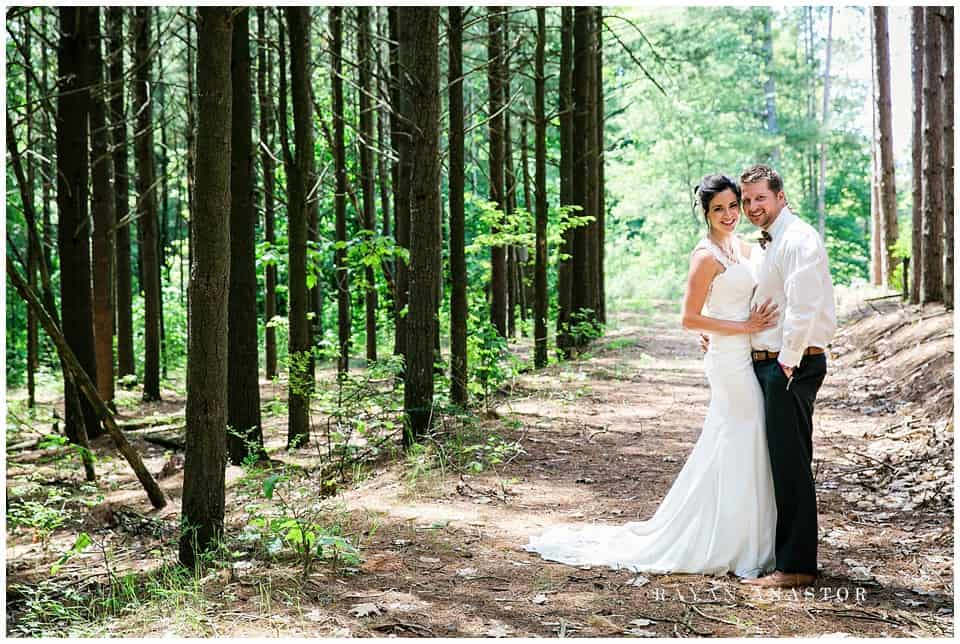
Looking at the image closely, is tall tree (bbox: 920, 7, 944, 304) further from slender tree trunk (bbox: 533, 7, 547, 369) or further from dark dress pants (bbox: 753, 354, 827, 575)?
dark dress pants (bbox: 753, 354, 827, 575)

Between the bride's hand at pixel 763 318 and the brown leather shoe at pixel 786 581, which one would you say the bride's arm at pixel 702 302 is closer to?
the bride's hand at pixel 763 318

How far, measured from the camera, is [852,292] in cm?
2430

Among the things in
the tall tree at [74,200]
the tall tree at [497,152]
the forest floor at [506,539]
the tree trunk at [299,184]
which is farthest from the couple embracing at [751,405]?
the tall tree at [497,152]

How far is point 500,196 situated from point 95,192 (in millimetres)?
6362

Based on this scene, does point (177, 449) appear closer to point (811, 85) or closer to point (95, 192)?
point (95, 192)

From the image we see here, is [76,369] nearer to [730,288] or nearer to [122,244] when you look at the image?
[730,288]

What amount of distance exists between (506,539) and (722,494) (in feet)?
4.85

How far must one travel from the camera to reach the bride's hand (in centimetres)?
532

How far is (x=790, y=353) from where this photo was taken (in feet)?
16.6

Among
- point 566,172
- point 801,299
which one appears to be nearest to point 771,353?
point 801,299

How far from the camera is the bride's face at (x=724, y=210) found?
216 inches

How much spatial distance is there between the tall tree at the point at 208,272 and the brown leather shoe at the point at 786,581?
10.5 ft

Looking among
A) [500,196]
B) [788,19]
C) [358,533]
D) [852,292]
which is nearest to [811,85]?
[788,19]

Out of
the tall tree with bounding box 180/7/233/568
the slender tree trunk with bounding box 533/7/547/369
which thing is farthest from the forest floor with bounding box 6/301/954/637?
the slender tree trunk with bounding box 533/7/547/369
